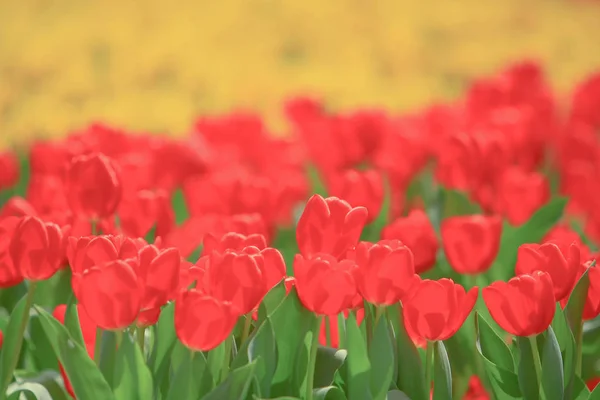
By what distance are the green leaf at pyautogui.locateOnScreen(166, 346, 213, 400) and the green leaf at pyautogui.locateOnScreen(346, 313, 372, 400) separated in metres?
0.13

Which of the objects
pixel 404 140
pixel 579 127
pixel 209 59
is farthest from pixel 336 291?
pixel 209 59

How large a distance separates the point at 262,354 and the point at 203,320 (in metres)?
0.10

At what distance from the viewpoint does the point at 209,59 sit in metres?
3.23

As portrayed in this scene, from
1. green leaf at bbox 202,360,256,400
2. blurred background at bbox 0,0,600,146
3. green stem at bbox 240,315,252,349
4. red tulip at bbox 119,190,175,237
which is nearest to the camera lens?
green leaf at bbox 202,360,256,400

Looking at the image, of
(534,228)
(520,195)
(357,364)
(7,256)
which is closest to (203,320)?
(357,364)

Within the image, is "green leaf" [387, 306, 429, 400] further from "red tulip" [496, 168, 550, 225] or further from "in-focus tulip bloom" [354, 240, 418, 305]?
"red tulip" [496, 168, 550, 225]

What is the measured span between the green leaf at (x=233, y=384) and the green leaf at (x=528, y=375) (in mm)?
262

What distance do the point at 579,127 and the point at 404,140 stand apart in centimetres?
47

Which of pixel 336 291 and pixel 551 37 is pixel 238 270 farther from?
pixel 551 37

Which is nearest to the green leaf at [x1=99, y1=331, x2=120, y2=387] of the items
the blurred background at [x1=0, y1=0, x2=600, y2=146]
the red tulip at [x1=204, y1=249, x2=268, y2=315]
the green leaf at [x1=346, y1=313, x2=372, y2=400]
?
the red tulip at [x1=204, y1=249, x2=268, y2=315]

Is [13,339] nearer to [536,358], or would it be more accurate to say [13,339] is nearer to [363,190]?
[536,358]

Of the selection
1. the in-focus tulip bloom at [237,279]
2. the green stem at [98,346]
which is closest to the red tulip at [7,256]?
the green stem at [98,346]

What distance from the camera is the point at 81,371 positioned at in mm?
778

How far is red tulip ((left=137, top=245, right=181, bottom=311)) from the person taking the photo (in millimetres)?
777
